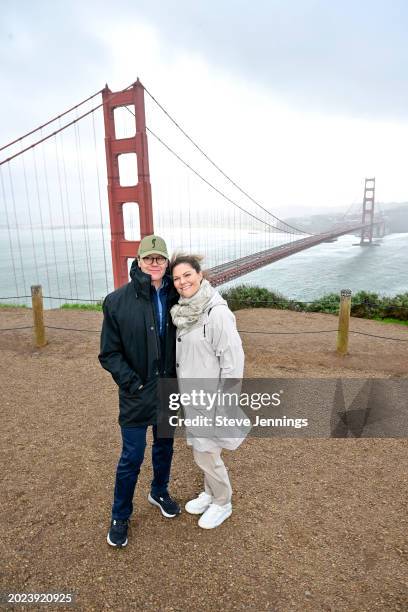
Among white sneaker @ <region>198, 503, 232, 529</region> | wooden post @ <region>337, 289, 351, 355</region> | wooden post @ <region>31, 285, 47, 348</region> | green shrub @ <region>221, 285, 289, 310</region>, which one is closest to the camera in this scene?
white sneaker @ <region>198, 503, 232, 529</region>

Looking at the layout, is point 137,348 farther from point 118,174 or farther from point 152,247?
point 118,174

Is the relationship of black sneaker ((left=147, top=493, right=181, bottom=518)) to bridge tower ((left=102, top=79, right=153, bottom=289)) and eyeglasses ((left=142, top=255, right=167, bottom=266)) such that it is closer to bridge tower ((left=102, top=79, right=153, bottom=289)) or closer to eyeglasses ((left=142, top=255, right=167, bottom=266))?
eyeglasses ((left=142, top=255, right=167, bottom=266))

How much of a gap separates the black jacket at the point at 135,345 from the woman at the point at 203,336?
0.13 metres

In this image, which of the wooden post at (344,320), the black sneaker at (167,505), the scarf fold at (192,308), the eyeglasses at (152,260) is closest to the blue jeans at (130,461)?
the black sneaker at (167,505)

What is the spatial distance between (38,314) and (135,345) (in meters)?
4.51

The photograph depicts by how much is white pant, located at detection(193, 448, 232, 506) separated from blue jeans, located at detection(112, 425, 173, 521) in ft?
0.80

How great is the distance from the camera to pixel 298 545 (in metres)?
2.33

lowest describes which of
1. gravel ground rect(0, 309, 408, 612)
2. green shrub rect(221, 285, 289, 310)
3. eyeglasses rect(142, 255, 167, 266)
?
green shrub rect(221, 285, 289, 310)

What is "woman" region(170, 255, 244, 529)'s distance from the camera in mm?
2057

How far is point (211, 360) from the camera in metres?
2.13

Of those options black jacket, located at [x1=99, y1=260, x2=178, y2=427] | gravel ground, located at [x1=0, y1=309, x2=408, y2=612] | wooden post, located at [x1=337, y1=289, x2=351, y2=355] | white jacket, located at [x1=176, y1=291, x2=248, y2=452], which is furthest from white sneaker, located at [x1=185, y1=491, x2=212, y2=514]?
wooden post, located at [x1=337, y1=289, x2=351, y2=355]

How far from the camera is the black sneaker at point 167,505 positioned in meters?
2.55

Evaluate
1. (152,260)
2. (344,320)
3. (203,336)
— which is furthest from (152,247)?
(344,320)

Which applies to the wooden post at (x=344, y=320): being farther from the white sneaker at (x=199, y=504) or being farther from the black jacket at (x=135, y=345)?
the black jacket at (x=135, y=345)
